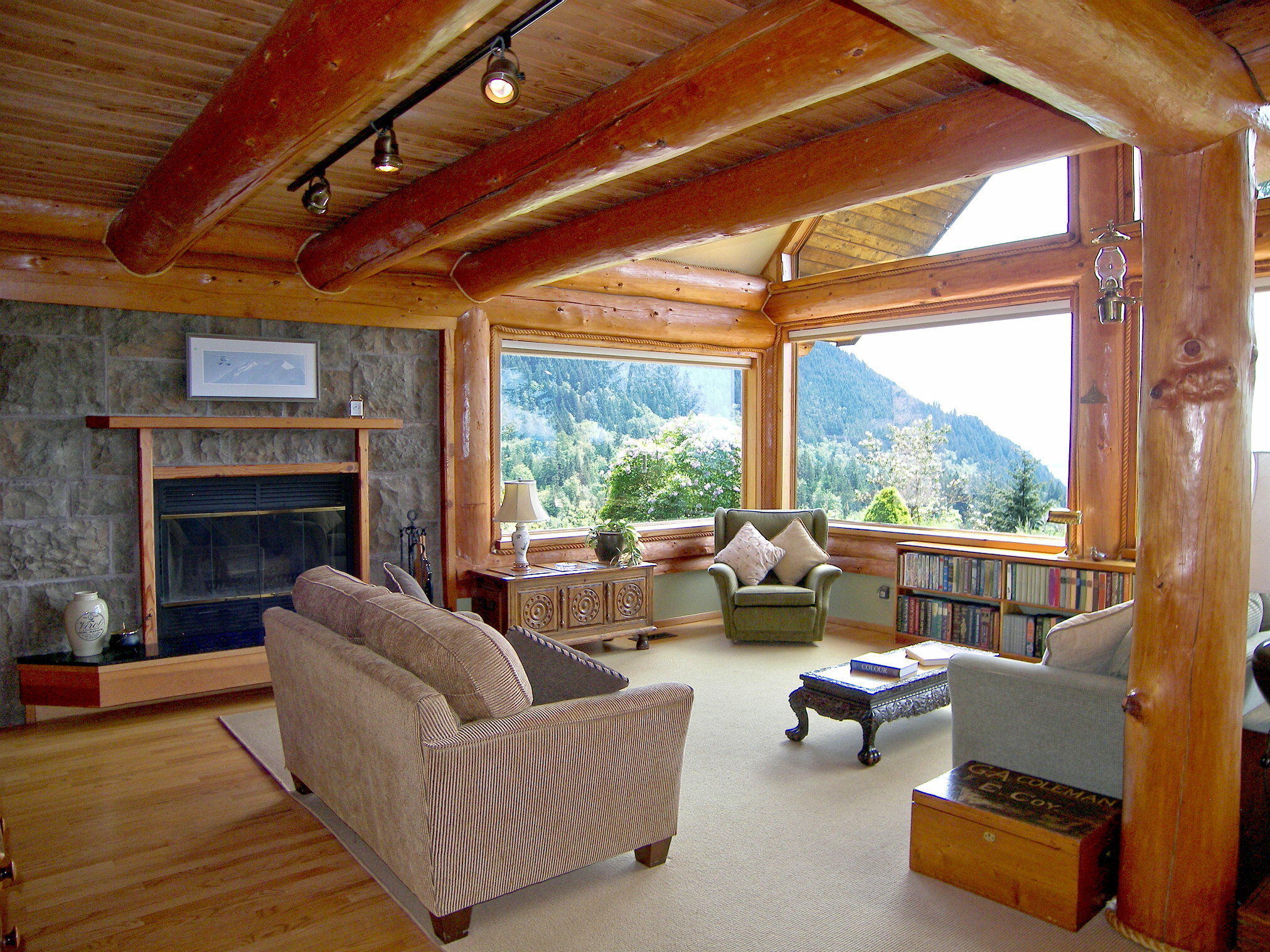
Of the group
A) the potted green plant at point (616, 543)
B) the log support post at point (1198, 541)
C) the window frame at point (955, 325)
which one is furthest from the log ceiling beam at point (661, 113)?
the window frame at point (955, 325)

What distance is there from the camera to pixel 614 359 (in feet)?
22.5

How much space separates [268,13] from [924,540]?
5320 millimetres

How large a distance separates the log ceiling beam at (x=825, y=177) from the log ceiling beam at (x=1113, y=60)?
0.71 metres

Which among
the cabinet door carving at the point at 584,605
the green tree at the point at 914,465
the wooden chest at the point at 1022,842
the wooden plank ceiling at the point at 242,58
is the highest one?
the wooden plank ceiling at the point at 242,58

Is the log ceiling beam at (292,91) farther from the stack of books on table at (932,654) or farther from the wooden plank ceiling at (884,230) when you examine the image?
the wooden plank ceiling at (884,230)

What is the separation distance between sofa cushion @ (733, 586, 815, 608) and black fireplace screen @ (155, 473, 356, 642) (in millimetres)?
2607

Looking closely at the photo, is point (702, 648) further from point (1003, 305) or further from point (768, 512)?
point (1003, 305)

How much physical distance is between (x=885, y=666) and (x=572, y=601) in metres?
2.37

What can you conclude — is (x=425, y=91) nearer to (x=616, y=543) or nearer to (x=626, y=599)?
(x=616, y=543)

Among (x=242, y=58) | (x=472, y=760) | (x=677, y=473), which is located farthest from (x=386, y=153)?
(x=677, y=473)

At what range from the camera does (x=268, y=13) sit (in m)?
2.58

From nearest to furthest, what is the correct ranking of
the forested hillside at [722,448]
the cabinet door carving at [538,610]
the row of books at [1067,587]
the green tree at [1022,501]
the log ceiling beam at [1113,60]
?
the log ceiling beam at [1113,60]
the row of books at [1067,587]
the cabinet door carving at [538,610]
the green tree at [1022,501]
the forested hillside at [722,448]

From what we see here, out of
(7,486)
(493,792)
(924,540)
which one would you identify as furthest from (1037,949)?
(7,486)

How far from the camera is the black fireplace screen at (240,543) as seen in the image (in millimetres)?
5027
